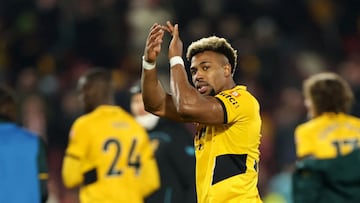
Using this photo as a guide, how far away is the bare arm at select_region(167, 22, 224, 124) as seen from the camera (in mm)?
5426

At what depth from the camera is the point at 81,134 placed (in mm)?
8164

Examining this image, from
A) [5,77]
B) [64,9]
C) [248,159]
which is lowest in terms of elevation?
[248,159]

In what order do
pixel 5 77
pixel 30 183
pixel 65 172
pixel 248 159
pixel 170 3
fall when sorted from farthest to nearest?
pixel 170 3
pixel 5 77
pixel 65 172
pixel 30 183
pixel 248 159

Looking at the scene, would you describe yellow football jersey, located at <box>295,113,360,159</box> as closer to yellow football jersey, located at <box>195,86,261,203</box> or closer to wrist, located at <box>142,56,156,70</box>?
yellow football jersey, located at <box>195,86,261,203</box>

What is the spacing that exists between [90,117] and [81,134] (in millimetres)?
172

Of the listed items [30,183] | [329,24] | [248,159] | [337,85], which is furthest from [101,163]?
[329,24]

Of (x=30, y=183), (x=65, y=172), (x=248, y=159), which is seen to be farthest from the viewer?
(x=65, y=172)

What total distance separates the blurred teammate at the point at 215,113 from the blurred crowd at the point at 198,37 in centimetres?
706

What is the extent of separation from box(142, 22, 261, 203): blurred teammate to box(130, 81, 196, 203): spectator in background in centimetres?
293

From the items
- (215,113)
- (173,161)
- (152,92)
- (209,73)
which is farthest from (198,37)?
(215,113)

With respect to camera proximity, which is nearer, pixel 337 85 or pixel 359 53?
pixel 337 85

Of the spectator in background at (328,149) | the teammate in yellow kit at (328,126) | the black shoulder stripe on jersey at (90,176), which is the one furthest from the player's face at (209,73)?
the black shoulder stripe on jersey at (90,176)

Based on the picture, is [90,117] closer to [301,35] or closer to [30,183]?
[30,183]

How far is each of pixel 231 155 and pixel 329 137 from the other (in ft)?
8.19
